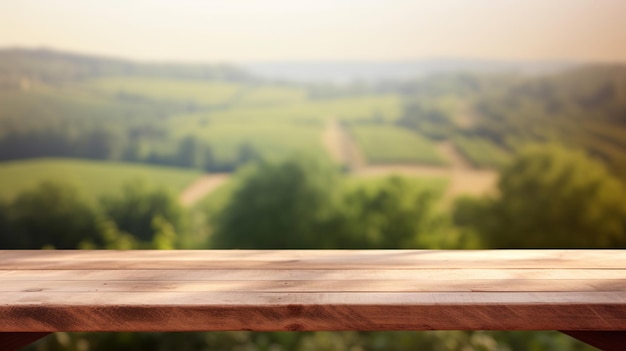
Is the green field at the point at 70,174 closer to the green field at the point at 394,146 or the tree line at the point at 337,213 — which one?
the tree line at the point at 337,213

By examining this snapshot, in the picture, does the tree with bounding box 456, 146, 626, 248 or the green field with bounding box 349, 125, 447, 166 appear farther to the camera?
the green field with bounding box 349, 125, 447, 166

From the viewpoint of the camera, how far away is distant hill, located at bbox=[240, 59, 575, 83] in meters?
3.07

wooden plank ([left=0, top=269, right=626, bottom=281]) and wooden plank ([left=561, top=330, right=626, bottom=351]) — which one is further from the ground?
wooden plank ([left=0, top=269, right=626, bottom=281])

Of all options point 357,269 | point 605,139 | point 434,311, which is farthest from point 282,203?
point 434,311

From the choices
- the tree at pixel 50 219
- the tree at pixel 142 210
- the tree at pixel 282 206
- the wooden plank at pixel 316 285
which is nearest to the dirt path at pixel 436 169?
the tree at pixel 282 206

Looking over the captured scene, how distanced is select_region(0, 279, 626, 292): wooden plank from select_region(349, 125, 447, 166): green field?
6.95ft

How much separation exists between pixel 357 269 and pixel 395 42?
7.08 feet

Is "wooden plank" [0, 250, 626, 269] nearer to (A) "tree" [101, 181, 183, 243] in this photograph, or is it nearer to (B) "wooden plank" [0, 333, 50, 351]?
(B) "wooden plank" [0, 333, 50, 351]

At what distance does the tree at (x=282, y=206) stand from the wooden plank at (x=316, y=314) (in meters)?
2.17

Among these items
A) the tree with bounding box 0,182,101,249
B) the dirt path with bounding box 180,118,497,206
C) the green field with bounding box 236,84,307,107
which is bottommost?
the tree with bounding box 0,182,101,249

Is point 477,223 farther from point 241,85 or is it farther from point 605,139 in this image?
point 241,85

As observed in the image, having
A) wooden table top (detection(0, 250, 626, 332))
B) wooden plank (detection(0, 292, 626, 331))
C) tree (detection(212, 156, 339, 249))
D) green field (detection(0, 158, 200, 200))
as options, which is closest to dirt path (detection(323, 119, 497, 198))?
tree (detection(212, 156, 339, 249))

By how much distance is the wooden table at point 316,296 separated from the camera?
35.2 inches

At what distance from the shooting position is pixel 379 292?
3.10ft
